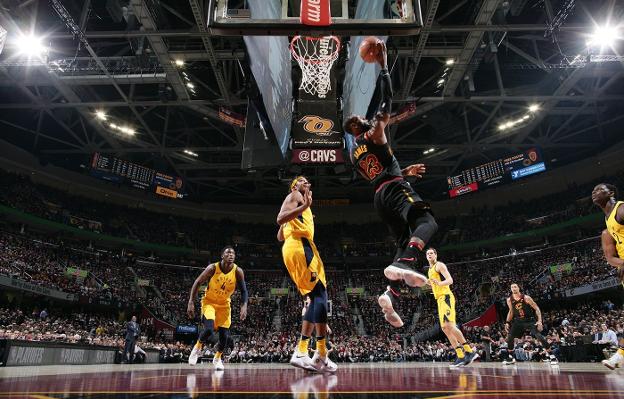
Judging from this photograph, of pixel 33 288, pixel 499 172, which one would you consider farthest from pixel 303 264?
pixel 499 172

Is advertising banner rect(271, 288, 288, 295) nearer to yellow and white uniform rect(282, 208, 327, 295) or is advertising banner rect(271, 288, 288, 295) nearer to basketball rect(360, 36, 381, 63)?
yellow and white uniform rect(282, 208, 327, 295)

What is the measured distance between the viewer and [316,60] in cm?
1304

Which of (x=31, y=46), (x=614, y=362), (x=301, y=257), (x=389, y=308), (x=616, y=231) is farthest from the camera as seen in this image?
(x=31, y=46)

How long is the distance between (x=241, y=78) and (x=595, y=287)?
68.9 ft

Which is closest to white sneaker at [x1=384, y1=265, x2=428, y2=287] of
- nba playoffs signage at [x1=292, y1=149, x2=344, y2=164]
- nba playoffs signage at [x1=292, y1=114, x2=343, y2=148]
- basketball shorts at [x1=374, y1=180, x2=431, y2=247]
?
basketball shorts at [x1=374, y1=180, x2=431, y2=247]

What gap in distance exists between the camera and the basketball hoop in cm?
1295

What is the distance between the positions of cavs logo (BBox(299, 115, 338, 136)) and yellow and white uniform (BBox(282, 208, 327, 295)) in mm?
8000

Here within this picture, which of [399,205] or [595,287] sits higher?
[595,287]

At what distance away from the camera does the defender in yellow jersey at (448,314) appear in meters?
8.01

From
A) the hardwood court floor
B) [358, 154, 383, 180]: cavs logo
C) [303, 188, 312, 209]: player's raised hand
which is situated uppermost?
[358, 154, 383, 180]: cavs logo

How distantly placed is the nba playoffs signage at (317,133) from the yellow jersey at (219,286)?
6.20 m

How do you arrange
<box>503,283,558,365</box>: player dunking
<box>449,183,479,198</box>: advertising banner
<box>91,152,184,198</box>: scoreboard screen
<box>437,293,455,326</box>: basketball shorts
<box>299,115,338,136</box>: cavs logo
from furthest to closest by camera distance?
<box>449,183,479,198</box>: advertising banner, <box>91,152,184,198</box>: scoreboard screen, <box>299,115,338,136</box>: cavs logo, <box>503,283,558,365</box>: player dunking, <box>437,293,455,326</box>: basketball shorts

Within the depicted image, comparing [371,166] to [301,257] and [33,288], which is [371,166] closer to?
[301,257]

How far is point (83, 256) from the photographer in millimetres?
28375
